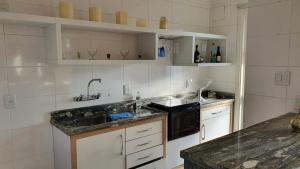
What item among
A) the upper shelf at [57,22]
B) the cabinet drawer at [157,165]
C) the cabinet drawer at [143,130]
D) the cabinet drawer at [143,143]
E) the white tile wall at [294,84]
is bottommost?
the cabinet drawer at [157,165]

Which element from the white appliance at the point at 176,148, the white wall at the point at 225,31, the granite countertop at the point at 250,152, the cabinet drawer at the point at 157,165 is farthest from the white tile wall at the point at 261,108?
the white wall at the point at 225,31

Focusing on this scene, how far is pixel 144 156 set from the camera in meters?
2.28

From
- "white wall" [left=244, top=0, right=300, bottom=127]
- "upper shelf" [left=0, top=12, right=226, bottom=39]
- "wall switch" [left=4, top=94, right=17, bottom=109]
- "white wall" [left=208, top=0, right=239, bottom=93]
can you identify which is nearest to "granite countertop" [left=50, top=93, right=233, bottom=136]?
"wall switch" [left=4, top=94, right=17, bottom=109]

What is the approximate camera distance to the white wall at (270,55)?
6.02 ft

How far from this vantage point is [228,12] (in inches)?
127

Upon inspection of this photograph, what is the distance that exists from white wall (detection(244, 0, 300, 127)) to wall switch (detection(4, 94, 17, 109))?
7.11ft

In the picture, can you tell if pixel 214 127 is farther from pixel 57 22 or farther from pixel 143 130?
pixel 57 22

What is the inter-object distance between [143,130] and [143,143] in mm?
139

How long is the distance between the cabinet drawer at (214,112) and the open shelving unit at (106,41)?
68 centimetres

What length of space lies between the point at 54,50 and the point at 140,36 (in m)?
1.08

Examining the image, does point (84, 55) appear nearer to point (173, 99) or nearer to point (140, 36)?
point (140, 36)

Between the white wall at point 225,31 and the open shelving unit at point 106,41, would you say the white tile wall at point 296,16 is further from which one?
the white wall at point 225,31

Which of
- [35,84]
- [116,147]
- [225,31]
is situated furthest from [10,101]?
[225,31]

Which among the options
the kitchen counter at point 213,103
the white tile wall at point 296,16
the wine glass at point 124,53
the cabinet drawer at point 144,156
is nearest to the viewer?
the white tile wall at point 296,16
